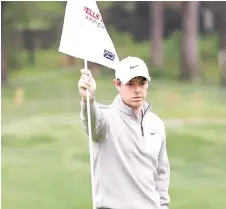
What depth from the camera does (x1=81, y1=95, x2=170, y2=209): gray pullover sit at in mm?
1907

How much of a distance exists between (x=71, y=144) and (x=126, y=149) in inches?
50.3

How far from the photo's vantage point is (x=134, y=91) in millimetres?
1919

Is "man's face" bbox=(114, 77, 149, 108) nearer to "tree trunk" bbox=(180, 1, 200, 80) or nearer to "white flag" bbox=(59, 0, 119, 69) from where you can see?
"white flag" bbox=(59, 0, 119, 69)

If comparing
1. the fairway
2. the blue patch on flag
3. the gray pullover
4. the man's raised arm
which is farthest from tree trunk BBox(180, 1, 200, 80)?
the man's raised arm

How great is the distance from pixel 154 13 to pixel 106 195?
5.00 ft

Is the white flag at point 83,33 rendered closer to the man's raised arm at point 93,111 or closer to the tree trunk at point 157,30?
the man's raised arm at point 93,111

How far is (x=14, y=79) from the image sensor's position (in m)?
3.19

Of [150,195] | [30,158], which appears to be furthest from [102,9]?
[150,195]

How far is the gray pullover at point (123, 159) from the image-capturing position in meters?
1.91

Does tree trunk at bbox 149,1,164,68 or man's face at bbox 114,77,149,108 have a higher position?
tree trunk at bbox 149,1,164,68

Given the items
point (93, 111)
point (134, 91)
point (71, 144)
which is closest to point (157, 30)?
point (71, 144)

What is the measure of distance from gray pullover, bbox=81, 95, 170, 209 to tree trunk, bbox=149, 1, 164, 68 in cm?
125

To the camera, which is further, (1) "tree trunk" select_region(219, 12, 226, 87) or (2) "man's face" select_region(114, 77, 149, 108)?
(1) "tree trunk" select_region(219, 12, 226, 87)

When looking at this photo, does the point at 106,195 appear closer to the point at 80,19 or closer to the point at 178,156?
the point at 80,19
